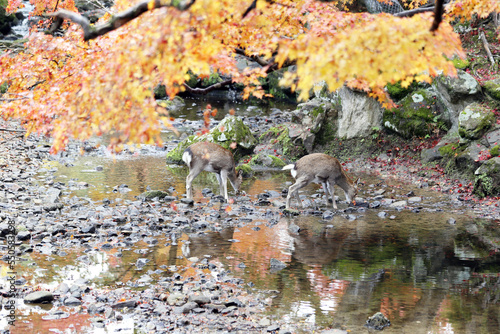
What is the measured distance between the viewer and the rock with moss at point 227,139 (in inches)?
788

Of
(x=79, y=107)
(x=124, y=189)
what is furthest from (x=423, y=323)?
(x=124, y=189)

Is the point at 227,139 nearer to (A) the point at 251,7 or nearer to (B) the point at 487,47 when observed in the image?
(B) the point at 487,47

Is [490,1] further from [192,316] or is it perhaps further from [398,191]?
[192,316]

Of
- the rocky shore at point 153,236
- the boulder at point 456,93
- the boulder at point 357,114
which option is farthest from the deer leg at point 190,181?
the boulder at point 456,93

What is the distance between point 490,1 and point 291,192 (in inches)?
271

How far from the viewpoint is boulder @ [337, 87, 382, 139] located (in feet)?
62.6

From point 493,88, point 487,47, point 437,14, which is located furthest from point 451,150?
point 437,14

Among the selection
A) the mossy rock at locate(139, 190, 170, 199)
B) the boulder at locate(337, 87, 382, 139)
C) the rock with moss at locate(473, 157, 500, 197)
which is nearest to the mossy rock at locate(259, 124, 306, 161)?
the boulder at locate(337, 87, 382, 139)

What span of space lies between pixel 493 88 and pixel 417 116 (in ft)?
9.35

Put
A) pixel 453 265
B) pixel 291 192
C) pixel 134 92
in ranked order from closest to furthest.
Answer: pixel 134 92, pixel 453 265, pixel 291 192

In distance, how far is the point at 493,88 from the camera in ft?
53.1

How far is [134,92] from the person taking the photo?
605cm

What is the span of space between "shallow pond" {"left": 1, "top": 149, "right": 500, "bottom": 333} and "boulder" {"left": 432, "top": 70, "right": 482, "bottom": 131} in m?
4.25

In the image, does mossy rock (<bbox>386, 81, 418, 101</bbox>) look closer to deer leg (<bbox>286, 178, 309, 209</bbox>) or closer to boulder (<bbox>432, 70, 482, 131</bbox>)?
boulder (<bbox>432, 70, 482, 131</bbox>)
